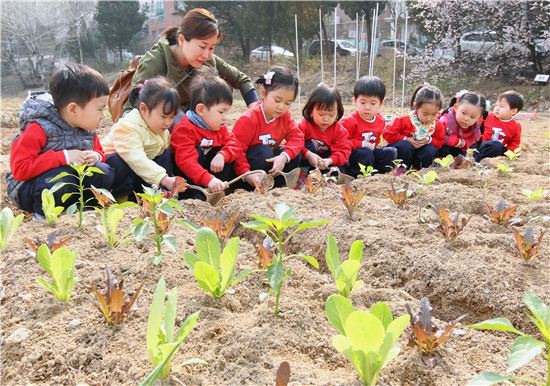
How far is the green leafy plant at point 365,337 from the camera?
1071 millimetres

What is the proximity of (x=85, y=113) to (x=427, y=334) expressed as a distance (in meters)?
2.47

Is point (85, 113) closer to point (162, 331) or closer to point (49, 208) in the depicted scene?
point (49, 208)

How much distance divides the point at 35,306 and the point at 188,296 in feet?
1.65

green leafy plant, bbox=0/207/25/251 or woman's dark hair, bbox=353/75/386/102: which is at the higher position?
woman's dark hair, bbox=353/75/386/102

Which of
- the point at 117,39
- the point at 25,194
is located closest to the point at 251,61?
the point at 117,39

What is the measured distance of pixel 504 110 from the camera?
5.59 metres

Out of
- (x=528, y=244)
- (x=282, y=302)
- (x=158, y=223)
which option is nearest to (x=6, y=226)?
(x=158, y=223)

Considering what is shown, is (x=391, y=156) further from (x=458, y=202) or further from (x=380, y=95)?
(x=458, y=202)

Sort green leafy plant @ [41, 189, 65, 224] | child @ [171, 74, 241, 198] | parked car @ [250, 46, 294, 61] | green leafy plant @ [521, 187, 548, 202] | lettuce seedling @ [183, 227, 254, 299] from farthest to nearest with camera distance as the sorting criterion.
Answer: parked car @ [250, 46, 294, 61] → child @ [171, 74, 241, 198] → green leafy plant @ [521, 187, 548, 202] → green leafy plant @ [41, 189, 65, 224] → lettuce seedling @ [183, 227, 254, 299]

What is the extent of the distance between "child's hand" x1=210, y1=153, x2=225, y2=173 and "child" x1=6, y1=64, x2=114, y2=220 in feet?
2.93

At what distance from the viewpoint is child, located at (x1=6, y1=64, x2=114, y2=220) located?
2.92m

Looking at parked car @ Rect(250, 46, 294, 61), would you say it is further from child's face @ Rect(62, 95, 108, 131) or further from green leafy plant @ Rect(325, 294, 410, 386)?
green leafy plant @ Rect(325, 294, 410, 386)

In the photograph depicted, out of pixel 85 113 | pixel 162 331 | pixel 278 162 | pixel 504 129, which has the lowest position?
pixel 504 129

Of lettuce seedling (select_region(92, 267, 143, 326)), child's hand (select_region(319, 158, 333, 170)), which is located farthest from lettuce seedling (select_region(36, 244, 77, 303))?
child's hand (select_region(319, 158, 333, 170))
